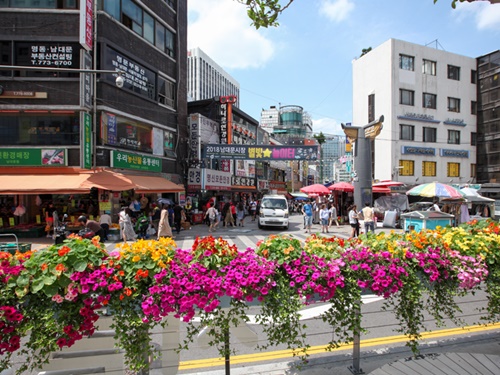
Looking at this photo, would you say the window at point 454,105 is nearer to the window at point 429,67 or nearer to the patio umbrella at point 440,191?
the window at point 429,67

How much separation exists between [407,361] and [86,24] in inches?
643

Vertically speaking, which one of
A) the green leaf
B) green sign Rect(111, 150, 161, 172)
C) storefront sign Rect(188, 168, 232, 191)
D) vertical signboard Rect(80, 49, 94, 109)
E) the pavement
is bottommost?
the pavement

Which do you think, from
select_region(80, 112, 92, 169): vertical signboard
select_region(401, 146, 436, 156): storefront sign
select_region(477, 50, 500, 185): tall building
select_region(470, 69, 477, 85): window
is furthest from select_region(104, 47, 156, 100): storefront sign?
select_region(477, 50, 500, 185): tall building

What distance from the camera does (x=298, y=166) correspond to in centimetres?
6419

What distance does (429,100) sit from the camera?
30859mm

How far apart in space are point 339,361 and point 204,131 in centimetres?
2071

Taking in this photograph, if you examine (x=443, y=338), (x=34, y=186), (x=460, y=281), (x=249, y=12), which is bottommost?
(x=443, y=338)

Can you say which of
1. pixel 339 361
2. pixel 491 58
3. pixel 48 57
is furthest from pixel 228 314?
pixel 491 58

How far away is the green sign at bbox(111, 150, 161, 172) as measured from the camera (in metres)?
15.5

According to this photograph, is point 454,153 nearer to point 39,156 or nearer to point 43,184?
point 43,184

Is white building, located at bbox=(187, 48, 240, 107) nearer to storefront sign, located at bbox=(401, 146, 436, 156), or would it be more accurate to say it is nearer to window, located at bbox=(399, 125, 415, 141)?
window, located at bbox=(399, 125, 415, 141)

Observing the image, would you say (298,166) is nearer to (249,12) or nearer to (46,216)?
(46,216)

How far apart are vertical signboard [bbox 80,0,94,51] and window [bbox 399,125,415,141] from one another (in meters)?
26.4

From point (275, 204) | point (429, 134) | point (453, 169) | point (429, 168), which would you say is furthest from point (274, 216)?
point (453, 169)
